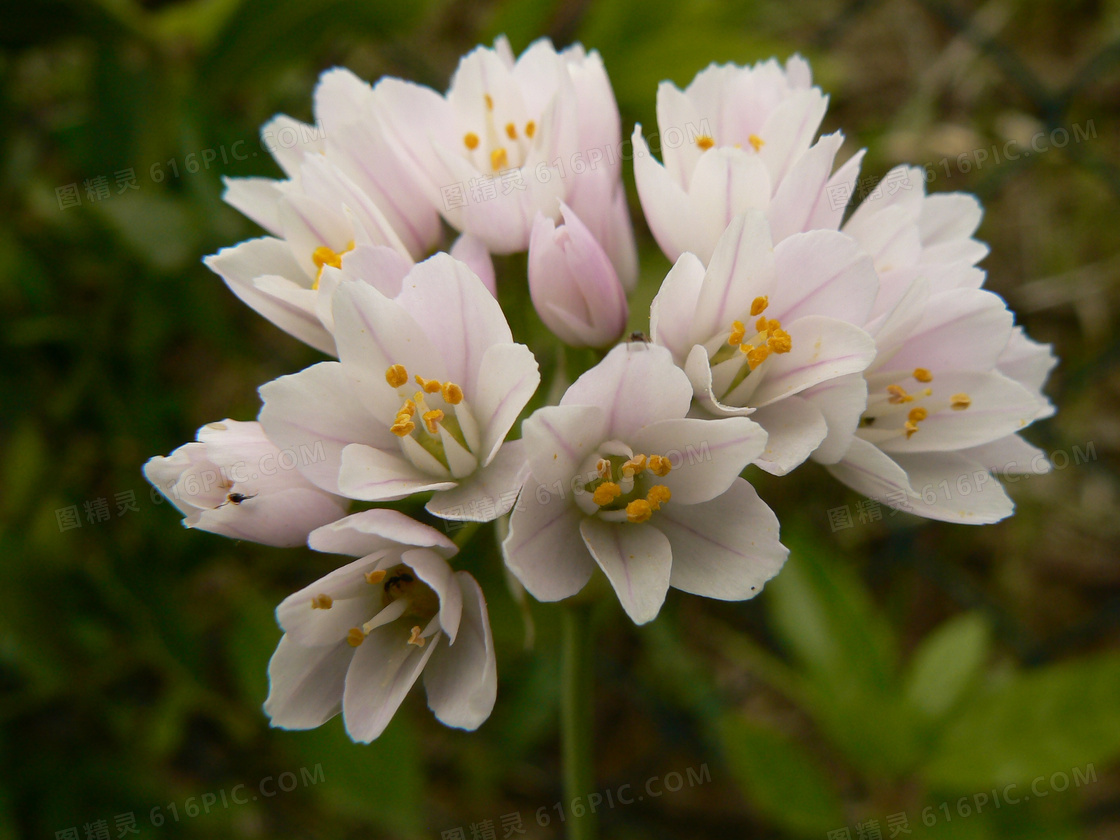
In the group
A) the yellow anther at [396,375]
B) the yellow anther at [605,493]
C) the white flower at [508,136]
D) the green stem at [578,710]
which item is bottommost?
the green stem at [578,710]

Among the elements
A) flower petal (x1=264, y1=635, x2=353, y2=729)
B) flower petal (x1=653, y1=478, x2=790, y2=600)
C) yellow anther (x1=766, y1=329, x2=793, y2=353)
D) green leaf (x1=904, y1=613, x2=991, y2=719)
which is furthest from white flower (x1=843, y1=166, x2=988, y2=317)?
green leaf (x1=904, y1=613, x2=991, y2=719)

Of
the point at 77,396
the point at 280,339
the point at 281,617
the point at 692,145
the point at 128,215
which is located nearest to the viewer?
the point at 281,617

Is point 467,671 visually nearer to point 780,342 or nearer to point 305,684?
point 305,684

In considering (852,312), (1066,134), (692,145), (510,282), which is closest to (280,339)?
(510,282)

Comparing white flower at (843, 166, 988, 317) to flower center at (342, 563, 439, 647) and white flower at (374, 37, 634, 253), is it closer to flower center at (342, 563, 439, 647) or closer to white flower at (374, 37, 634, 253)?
white flower at (374, 37, 634, 253)

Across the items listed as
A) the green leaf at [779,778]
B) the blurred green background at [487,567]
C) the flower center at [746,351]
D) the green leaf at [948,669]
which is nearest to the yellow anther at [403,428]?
the flower center at [746,351]

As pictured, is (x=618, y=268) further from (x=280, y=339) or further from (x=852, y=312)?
(x=280, y=339)

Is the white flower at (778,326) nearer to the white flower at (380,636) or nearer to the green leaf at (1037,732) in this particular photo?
the white flower at (380,636)
